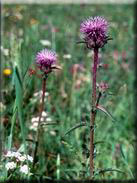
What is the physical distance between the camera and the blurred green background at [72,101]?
2350 millimetres

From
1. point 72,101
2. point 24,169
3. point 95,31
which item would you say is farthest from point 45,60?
point 72,101

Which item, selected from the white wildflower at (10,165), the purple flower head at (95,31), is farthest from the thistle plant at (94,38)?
the white wildflower at (10,165)

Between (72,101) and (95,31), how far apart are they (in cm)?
159

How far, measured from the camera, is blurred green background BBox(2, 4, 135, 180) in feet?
7.71

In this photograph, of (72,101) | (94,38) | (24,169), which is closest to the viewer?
(94,38)

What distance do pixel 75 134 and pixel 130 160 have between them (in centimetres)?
39

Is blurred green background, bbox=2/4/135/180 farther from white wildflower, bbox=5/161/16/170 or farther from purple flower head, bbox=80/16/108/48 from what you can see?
white wildflower, bbox=5/161/16/170

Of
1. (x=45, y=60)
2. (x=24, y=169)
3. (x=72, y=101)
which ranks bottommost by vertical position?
(x=24, y=169)

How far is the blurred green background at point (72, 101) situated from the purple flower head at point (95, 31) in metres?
0.07

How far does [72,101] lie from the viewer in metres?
3.27

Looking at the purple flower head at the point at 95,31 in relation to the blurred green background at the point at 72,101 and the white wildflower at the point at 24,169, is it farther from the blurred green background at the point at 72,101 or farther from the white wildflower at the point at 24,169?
the white wildflower at the point at 24,169

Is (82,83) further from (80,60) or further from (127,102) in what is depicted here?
(80,60)

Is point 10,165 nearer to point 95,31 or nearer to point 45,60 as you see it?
point 45,60

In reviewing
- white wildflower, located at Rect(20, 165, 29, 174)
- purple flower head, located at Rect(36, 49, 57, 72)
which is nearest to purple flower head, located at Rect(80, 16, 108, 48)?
purple flower head, located at Rect(36, 49, 57, 72)
